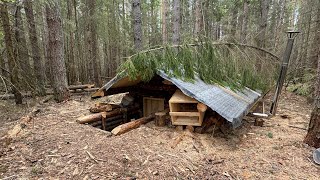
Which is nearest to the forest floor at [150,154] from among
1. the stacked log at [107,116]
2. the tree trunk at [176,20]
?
the stacked log at [107,116]

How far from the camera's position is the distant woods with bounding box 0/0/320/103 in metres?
7.33

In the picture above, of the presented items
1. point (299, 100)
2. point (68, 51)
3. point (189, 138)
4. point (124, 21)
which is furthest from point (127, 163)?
point (124, 21)

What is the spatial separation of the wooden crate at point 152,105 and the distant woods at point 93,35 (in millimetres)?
1842

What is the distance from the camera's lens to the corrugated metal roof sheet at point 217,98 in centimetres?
446

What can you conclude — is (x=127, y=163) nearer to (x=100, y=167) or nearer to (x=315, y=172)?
(x=100, y=167)

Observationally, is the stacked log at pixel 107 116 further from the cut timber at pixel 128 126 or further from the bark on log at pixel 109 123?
the cut timber at pixel 128 126

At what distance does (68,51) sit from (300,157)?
16582mm

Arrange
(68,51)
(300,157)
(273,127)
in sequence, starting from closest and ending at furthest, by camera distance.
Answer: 1. (300,157)
2. (273,127)
3. (68,51)

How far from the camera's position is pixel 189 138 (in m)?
4.84

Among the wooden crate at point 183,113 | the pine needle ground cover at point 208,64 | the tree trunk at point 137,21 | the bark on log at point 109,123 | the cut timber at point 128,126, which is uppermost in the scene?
the tree trunk at point 137,21

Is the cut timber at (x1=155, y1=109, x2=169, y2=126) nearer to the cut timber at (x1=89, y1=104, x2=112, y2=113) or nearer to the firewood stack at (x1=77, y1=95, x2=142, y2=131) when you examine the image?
the firewood stack at (x1=77, y1=95, x2=142, y2=131)

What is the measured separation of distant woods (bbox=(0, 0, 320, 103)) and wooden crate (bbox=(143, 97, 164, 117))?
184cm

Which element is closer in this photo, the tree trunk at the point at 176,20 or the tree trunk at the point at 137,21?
the tree trunk at the point at 137,21

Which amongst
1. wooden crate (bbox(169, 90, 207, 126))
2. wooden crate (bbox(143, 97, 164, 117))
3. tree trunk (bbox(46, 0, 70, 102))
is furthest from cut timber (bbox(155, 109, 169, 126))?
tree trunk (bbox(46, 0, 70, 102))
